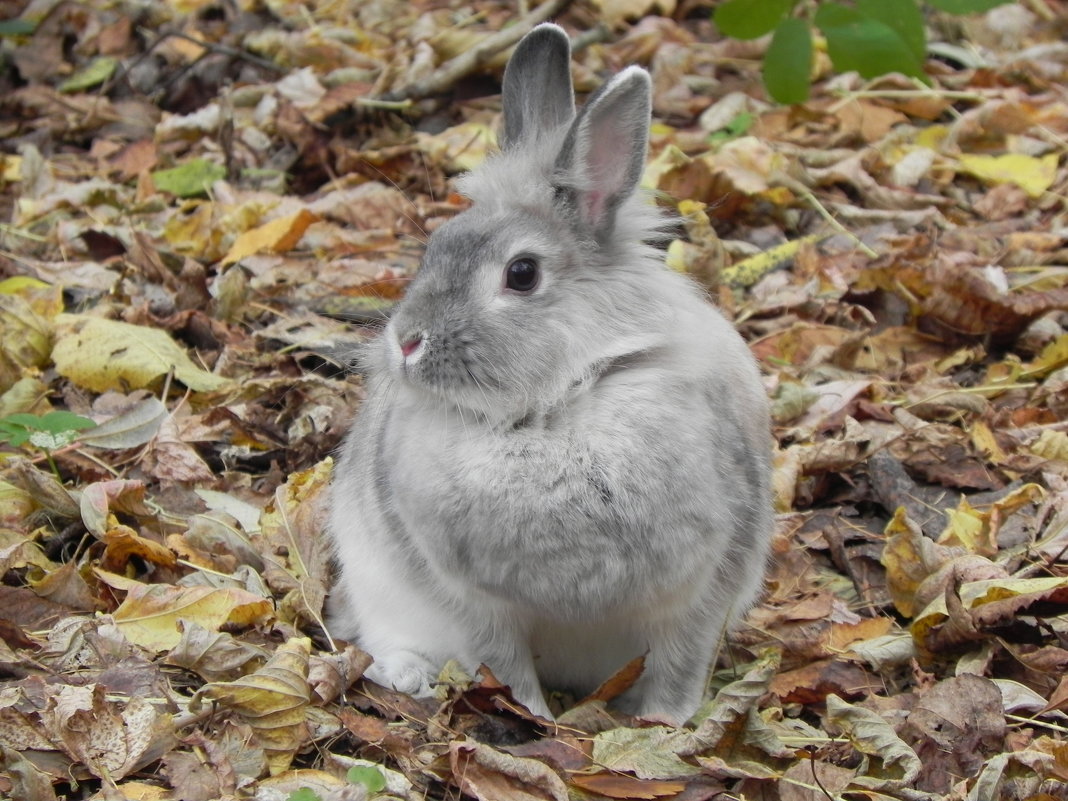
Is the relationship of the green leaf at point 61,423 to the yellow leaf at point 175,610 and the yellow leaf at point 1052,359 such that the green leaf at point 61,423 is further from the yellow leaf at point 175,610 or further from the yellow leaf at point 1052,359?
the yellow leaf at point 1052,359

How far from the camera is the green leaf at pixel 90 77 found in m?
7.62

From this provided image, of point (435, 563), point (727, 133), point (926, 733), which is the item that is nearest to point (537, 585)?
point (435, 563)

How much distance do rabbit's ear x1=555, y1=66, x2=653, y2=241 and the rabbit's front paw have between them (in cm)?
135

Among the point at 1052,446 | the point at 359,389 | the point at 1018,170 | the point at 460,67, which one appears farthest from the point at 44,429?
the point at 1018,170

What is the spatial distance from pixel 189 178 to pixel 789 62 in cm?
315

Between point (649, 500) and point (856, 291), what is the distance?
2.78 meters

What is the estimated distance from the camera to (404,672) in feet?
11.4

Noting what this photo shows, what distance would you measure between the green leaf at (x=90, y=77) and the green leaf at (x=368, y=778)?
613 cm

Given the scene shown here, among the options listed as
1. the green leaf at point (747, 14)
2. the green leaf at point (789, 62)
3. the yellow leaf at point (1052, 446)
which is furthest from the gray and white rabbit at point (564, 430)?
the green leaf at point (789, 62)

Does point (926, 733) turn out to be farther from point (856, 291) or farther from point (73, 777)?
point (856, 291)

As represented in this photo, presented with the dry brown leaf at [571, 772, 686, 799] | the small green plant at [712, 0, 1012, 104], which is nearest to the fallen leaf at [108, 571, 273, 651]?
the dry brown leaf at [571, 772, 686, 799]

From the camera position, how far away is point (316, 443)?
443cm

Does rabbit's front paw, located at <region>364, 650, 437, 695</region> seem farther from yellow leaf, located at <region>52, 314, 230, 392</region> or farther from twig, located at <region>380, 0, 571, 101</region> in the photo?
twig, located at <region>380, 0, 571, 101</region>

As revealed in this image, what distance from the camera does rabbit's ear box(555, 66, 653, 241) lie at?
2.94m
